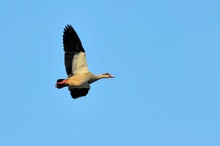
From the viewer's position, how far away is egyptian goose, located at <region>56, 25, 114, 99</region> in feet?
169

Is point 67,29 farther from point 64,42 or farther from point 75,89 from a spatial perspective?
point 75,89

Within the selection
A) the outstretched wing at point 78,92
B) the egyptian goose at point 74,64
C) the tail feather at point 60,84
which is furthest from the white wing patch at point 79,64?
the outstretched wing at point 78,92

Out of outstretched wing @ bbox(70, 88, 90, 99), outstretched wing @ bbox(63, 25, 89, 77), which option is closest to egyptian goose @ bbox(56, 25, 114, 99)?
outstretched wing @ bbox(63, 25, 89, 77)

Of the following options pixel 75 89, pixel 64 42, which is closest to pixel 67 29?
pixel 64 42

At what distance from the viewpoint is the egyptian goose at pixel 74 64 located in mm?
51656

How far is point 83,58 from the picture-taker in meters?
51.9

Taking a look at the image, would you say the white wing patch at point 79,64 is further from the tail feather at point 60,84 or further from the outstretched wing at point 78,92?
the outstretched wing at point 78,92

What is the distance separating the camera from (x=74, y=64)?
2050 inches

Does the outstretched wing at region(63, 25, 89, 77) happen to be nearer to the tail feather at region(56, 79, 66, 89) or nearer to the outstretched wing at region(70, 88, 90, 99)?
the tail feather at region(56, 79, 66, 89)

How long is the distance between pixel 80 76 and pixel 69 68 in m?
0.88

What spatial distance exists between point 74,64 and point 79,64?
0.30 metres

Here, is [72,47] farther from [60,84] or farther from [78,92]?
[78,92]

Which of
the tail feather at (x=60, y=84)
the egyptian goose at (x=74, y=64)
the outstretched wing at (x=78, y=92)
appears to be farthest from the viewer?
the outstretched wing at (x=78, y=92)

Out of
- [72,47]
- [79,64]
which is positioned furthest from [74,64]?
[72,47]
